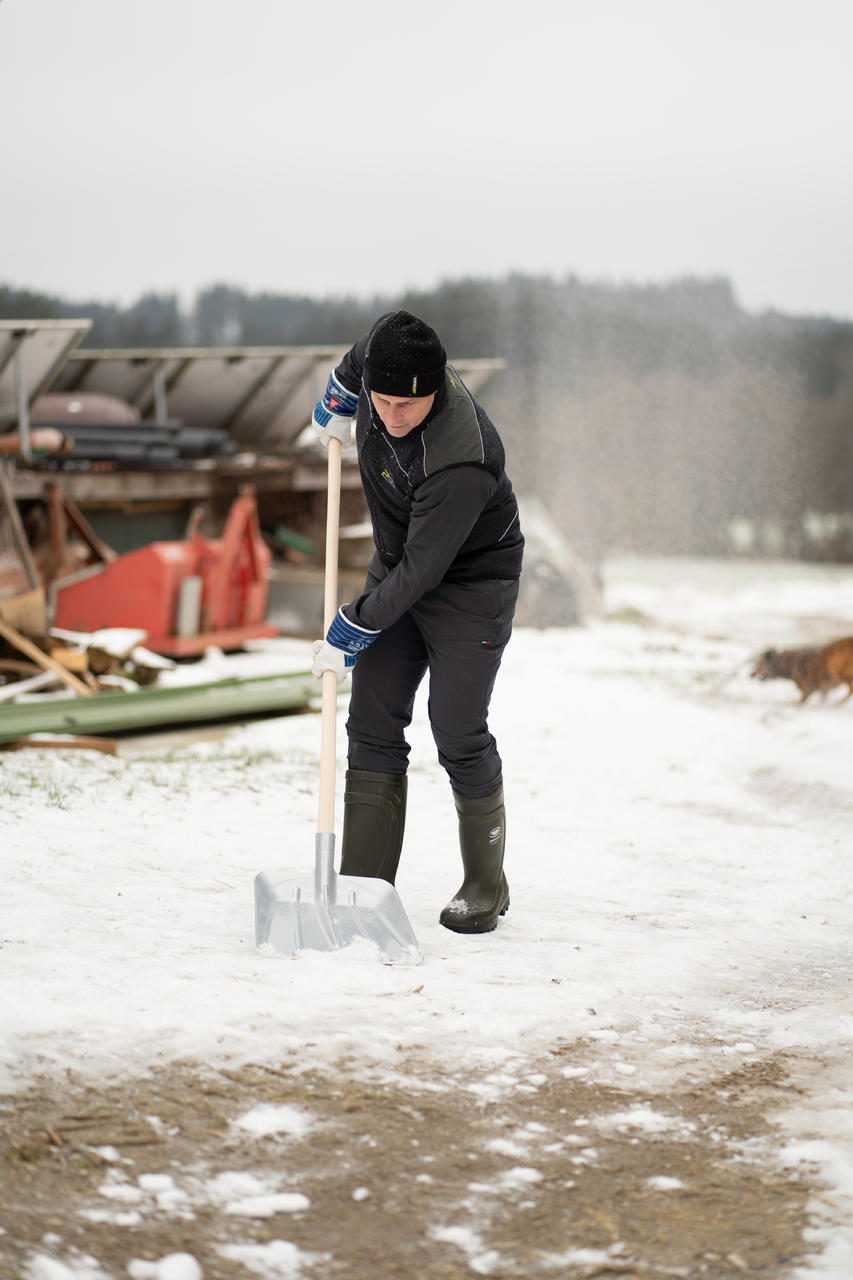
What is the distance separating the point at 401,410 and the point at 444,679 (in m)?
0.66

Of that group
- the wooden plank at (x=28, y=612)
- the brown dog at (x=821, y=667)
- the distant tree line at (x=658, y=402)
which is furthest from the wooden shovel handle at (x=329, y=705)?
the distant tree line at (x=658, y=402)

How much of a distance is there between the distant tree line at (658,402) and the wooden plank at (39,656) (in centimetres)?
1473

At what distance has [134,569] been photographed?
Answer: 735 centimetres

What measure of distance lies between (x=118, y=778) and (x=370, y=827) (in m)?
1.74

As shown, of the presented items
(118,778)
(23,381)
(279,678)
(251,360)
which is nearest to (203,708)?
(279,678)

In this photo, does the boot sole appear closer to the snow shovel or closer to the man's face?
the snow shovel

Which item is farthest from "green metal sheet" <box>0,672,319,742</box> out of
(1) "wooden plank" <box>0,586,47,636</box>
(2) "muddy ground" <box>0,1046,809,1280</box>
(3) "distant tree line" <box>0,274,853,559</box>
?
(3) "distant tree line" <box>0,274,853,559</box>

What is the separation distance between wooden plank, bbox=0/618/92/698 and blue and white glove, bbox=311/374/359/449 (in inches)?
117

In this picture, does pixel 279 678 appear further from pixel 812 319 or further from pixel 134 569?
pixel 812 319

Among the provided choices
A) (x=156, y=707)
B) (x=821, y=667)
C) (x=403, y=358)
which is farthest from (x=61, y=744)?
(x=821, y=667)

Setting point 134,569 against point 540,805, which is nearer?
point 540,805

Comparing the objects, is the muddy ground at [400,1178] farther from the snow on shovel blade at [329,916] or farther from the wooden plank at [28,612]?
the wooden plank at [28,612]

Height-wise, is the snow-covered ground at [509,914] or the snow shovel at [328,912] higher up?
the snow shovel at [328,912]

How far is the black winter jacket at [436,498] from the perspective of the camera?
2.84m
